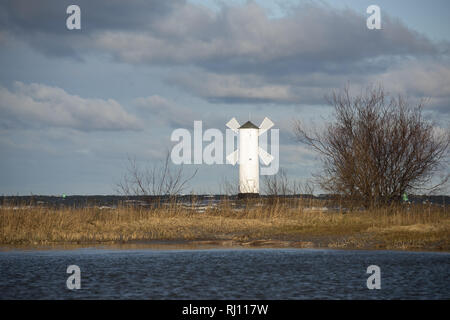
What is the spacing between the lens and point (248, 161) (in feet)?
136

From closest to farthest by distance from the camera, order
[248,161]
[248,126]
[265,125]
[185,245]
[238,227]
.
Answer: [185,245] → [238,227] → [248,161] → [248,126] → [265,125]

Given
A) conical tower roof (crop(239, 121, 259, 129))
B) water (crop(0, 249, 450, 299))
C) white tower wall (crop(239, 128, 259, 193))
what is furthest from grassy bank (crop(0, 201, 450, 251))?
conical tower roof (crop(239, 121, 259, 129))

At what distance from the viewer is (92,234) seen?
69.5 ft

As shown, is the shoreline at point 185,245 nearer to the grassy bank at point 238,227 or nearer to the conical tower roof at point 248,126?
the grassy bank at point 238,227

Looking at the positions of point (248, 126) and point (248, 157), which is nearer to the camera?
point (248, 157)

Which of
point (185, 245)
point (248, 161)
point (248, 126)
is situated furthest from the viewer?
point (248, 126)

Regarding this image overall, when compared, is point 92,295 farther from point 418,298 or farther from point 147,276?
point 418,298

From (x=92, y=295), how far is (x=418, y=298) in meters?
5.23

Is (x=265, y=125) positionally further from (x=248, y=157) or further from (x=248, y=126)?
(x=248, y=157)

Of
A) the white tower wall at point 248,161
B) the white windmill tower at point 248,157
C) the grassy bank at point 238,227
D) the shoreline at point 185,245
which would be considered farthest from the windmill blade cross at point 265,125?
the shoreline at point 185,245

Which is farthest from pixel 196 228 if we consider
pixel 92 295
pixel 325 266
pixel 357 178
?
pixel 92 295

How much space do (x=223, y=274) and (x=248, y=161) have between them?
28.5 m

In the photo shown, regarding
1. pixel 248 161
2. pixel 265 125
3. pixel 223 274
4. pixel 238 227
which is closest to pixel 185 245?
pixel 238 227
